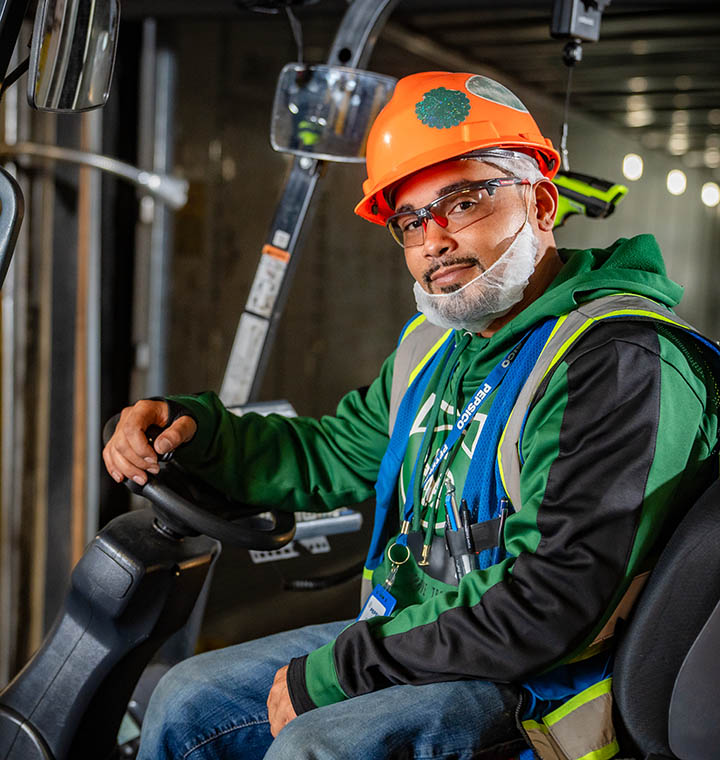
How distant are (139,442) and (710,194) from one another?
49.9ft

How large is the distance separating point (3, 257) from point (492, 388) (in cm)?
85

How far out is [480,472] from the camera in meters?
1.72

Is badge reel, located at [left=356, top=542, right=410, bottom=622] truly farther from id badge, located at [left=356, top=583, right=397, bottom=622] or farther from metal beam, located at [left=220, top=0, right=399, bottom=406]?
metal beam, located at [left=220, top=0, right=399, bottom=406]

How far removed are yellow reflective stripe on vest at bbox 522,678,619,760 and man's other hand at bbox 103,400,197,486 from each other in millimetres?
829

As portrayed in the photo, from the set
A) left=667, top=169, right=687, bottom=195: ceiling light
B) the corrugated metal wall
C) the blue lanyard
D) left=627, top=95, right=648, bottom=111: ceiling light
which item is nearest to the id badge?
the blue lanyard

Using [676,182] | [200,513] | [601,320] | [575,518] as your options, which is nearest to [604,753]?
[575,518]

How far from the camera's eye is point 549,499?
1535 millimetres

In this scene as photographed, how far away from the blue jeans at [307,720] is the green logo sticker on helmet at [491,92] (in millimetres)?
1031

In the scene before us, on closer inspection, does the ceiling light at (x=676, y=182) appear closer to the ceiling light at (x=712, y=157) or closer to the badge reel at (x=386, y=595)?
the ceiling light at (x=712, y=157)

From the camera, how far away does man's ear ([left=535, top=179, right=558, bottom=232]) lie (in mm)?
1929

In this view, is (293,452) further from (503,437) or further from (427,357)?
(503,437)

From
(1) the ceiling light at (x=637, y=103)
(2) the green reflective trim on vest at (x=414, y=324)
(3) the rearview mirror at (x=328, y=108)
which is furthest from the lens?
(1) the ceiling light at (x=637, y=103)

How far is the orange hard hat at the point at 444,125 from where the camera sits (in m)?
1.81

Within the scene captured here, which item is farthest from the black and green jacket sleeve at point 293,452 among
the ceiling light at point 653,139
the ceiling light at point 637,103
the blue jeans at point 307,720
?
the ceiling light at point 653,139
